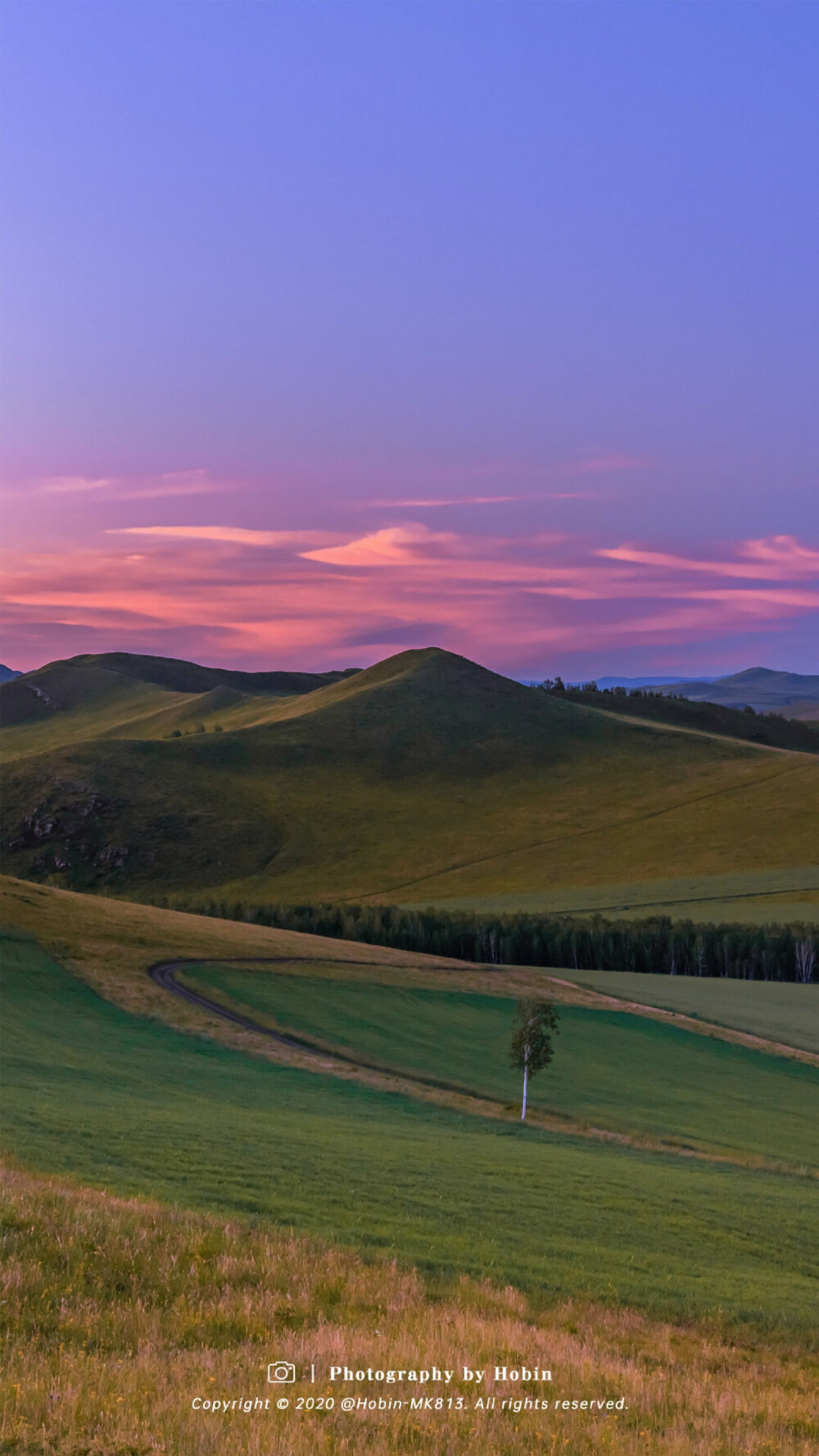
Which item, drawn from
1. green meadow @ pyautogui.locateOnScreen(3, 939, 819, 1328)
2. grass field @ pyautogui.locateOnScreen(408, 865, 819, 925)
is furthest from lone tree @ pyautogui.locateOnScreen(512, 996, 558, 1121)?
grass field @ pyautogui.locateOnScreen(408, 865, 819, 925)

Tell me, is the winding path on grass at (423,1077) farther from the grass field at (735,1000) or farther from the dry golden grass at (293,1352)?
the dry golden grass at (293,1352)

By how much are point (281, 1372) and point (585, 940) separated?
114 m

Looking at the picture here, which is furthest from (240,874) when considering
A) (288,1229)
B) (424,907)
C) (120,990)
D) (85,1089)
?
(288,1229)

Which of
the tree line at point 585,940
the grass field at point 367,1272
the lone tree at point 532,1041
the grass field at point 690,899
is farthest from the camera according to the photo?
the grass field at point 690,899

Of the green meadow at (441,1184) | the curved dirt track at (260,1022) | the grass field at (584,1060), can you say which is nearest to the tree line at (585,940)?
the curved dirt track at (260,1022)

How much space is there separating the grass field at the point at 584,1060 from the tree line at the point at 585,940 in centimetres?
4778

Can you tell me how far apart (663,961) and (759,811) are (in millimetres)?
79173

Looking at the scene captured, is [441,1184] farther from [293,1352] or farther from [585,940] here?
[585,940]

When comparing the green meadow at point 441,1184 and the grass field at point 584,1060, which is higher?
the green meadow at point 441,1184

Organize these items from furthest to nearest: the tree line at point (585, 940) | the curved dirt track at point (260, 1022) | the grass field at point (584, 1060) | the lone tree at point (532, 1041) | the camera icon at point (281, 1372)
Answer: the tree line at point (585, 940)
the curved dirt track at point (260, 1022)
the lone tree at point (532, 1041)
the grass field at point (584, 1060)
the camera icon at point (281, 1372)

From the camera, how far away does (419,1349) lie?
35.1 ft

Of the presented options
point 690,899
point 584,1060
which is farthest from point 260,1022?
point 690,899

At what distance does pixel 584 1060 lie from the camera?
5597 centimetres

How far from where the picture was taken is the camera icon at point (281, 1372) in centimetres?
953
